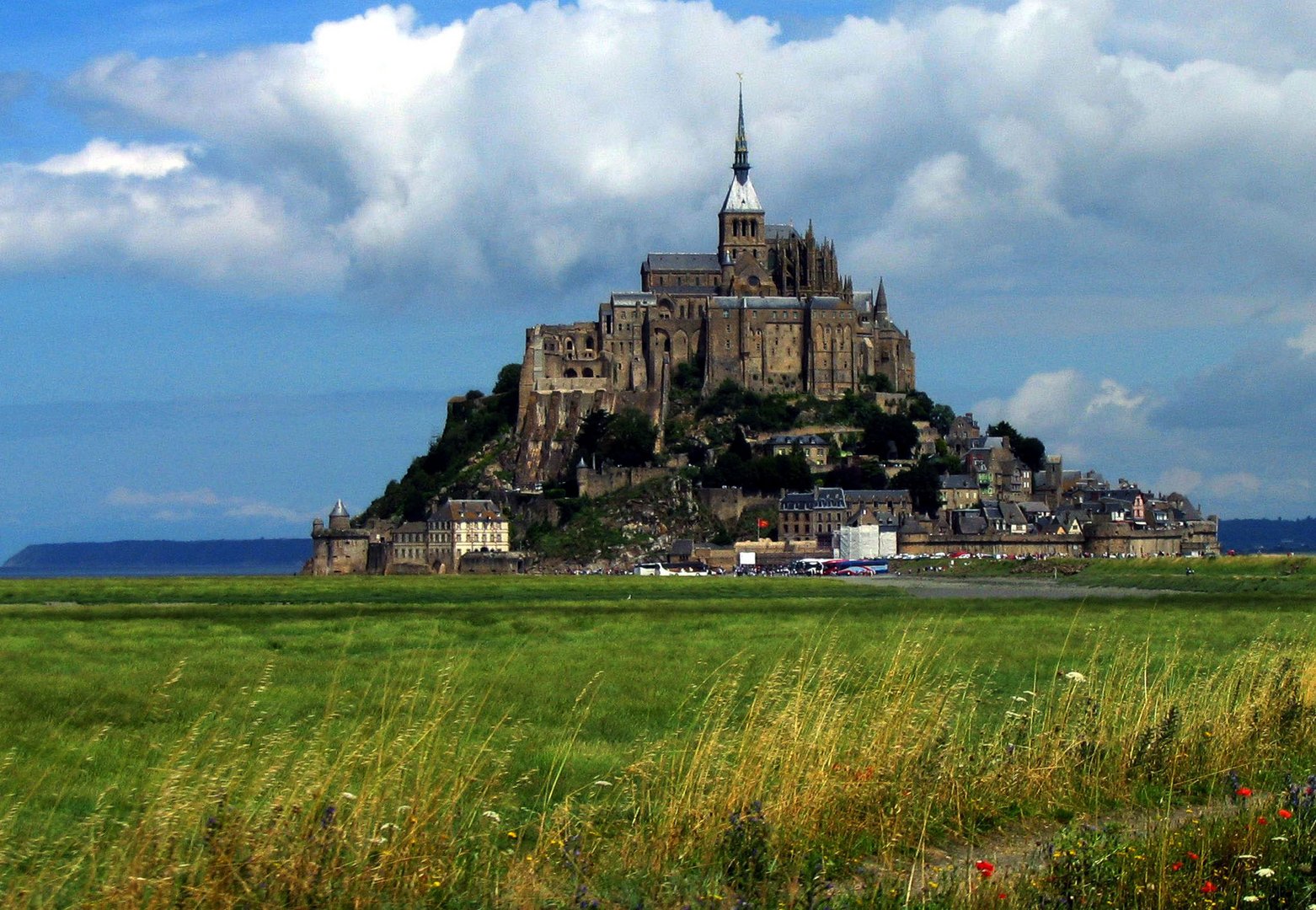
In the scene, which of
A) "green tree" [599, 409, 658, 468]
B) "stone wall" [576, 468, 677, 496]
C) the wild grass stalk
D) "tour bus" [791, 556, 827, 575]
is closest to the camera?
the wild grass stalk

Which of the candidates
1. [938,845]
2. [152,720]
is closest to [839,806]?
[938,845]

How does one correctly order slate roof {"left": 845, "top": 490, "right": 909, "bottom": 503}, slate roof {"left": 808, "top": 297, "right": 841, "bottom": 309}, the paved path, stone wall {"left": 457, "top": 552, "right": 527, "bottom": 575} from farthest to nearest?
slate roof {"left": 808, "top": 297, "right": 841, "bottom": 309} → slate roof {"left": 845, "top": 490, "right": 909, "bottom": 503} → stone wall {"left": 457, "top": 552, "right": 527, "bottom": 575} → the paved path

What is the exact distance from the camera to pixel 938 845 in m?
13.6

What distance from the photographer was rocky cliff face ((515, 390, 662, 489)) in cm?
13650

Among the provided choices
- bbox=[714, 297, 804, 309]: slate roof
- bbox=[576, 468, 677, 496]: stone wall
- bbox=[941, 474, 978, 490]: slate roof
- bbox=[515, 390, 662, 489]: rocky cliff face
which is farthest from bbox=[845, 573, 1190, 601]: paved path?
bbox=[714, 297, 804, 309]: slate roof

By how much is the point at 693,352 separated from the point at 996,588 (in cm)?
6404

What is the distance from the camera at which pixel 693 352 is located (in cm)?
14112

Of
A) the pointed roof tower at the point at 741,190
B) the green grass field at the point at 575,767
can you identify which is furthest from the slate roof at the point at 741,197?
the green grass field at the point at 575,767

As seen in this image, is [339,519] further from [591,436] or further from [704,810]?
[704,810]

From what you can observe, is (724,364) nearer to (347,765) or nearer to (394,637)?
(394,637)

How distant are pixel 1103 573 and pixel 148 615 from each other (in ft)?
204

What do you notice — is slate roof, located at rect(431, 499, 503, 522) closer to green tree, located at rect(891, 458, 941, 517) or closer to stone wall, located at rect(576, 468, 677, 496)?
stone wall, located at rect(576, 468, 677, 496)

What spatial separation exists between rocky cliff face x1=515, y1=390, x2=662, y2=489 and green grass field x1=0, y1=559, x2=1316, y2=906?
345 ft

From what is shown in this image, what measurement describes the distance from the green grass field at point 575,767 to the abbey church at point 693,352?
107m
